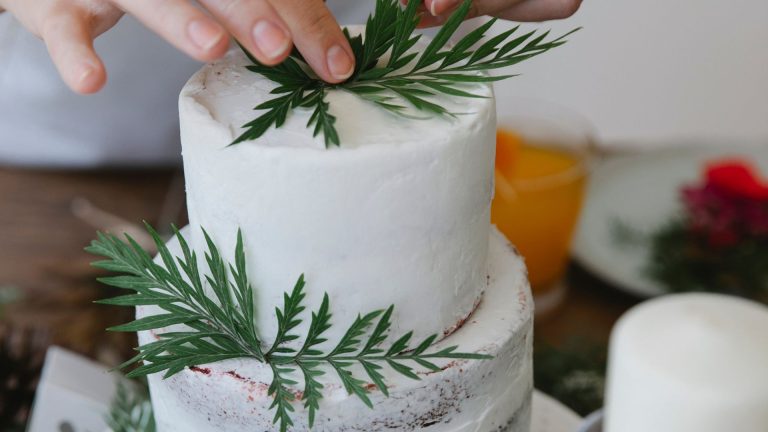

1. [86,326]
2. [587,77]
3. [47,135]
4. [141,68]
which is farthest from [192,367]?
[587,77]

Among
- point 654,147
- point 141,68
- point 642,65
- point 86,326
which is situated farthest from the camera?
point 642,65

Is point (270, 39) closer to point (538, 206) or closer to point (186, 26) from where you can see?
point (186, 26)

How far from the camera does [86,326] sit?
1027mm

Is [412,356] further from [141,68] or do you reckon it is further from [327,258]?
[141,68]

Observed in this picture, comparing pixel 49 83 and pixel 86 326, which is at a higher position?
pixel 49 83

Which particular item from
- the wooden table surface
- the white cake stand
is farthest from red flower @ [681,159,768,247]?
the white cake stand

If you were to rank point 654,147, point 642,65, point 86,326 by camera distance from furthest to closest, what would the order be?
point 642,65 → point 654,147 → point 86,326

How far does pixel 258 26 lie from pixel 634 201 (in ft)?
3.11

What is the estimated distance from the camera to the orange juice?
112 cm

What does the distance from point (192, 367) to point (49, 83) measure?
84 cm

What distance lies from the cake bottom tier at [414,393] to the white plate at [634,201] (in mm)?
596

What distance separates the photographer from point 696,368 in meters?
0.29

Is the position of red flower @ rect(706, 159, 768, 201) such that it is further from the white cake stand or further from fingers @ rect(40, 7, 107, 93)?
fingers @ rect(40, 7, 107, 93)

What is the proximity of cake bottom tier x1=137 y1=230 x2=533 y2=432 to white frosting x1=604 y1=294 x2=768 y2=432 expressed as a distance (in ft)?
0.81
